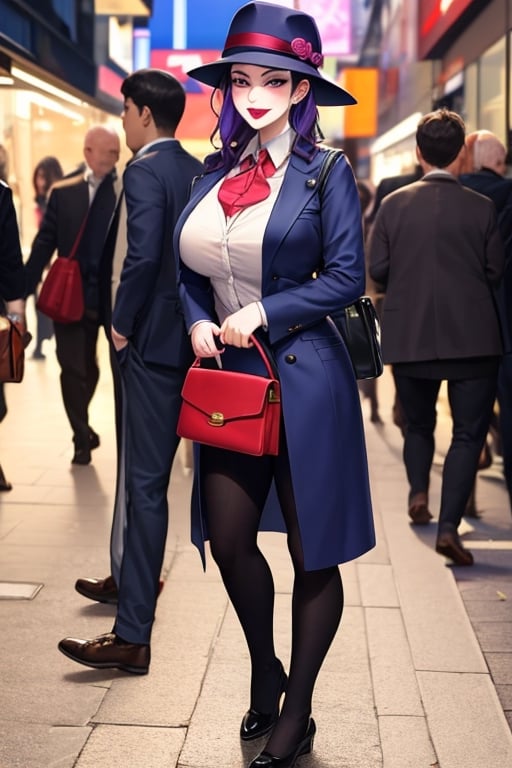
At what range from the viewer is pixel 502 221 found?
608cm

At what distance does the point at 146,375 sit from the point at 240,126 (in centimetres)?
109

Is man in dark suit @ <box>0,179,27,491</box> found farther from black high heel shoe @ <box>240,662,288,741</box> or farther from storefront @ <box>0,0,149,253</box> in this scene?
storefront @ <box>0,0,149,253</box>

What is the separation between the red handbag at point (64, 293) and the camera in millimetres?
7516

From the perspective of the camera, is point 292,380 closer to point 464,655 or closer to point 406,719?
point 406,719

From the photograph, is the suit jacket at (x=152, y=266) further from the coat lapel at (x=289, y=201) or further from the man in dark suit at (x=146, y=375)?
the coat lapel at (x=289, y=201)

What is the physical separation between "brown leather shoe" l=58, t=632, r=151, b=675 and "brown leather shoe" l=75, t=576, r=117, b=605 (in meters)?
0.74

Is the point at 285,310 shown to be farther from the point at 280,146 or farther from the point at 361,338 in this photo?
the point at 280,146

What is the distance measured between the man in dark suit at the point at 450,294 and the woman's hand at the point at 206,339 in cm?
254

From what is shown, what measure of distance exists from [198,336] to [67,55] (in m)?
8.27

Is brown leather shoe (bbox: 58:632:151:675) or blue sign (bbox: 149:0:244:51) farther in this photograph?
blue sign (bbox: 149:0:244:51)

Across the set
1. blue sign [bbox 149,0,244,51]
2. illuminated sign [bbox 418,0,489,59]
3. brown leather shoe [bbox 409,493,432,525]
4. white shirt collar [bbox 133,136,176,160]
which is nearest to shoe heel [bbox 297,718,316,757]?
white shirt collar [bbox 133,136,176,160]

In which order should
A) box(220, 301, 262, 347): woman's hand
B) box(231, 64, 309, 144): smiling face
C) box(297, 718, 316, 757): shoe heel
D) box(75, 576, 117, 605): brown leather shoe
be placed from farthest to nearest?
box(75, 576, 117, 605): brown leather shoe < box(297, 718, 316, 757): shoe heel < box(231, 64, 309, 144): smiling face < box(220, 301, 262, 347): woman's hand

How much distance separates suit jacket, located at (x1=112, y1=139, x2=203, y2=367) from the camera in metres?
4.23

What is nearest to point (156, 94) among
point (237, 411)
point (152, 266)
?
point (152, 266)
